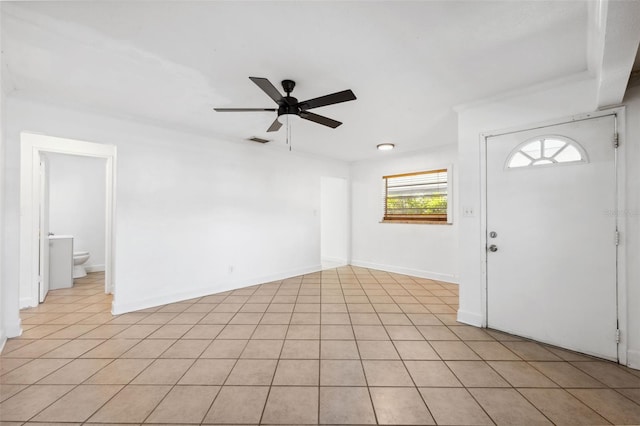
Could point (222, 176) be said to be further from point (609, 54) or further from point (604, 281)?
point (604, 281)

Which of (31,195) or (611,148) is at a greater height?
(611,148)

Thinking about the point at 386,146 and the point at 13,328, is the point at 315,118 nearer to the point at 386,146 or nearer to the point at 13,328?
the point at 386,146

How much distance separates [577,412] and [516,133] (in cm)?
238

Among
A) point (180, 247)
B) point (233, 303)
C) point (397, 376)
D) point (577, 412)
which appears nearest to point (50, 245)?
point (180, 247)

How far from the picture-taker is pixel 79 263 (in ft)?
16.0

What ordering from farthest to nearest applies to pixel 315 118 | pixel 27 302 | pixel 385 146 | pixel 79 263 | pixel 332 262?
1. pixel 332 262
2. pixel 79 263
3. pixel 385 146
4. pixel 27 302
5. pixel 315 118

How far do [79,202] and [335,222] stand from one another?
18.7 ft

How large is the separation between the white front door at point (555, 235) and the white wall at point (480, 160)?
0.09m

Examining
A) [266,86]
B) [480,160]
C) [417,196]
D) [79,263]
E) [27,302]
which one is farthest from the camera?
[417,196]

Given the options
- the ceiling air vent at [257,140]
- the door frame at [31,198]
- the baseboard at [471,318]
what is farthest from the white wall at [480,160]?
the door frame at [31,198]

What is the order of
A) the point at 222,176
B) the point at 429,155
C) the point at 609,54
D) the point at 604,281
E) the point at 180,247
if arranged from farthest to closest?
the point at 429,155
the point at 222,176
the point at 180,247
the point at 604,281
the point at 609,54

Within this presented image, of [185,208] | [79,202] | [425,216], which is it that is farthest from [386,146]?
[79,202]

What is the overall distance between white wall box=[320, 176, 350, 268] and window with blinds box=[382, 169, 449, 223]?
1062mm

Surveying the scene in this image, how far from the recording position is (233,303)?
3.69m
